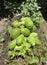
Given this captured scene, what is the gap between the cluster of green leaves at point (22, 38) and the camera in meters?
4.81

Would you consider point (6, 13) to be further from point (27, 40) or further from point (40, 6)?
point (27, 40)

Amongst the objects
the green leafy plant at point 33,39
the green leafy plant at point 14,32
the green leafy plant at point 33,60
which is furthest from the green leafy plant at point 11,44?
the green leafy plant at point 33,60

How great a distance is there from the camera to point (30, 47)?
499 cm

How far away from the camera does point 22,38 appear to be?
16.3ft

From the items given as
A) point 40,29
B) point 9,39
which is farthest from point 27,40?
point 40,29

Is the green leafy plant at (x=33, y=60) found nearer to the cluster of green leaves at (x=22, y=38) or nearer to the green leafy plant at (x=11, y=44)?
the cluster of green leaves at (x=22, y=38)

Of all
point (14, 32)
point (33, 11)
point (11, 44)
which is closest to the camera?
point (11, 44)

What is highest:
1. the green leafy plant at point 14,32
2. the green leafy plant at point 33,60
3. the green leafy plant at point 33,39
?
the green leafy plant at point 14,32

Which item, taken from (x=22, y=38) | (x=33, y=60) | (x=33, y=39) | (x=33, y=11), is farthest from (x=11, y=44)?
(x=33, y=11)

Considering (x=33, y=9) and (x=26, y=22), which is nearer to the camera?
(x=26, y=22)

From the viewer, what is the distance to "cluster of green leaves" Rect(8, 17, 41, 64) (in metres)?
4.81

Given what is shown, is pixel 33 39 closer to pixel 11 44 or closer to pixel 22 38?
pixel 22 38

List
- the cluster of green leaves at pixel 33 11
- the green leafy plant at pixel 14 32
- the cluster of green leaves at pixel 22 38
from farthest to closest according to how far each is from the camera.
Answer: the cluster of green leaves at pixel 33 11
the green leafy plant at pixel 14 32
the cluster of green leaves at pixel 22 38

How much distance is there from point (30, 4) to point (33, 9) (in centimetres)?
13
